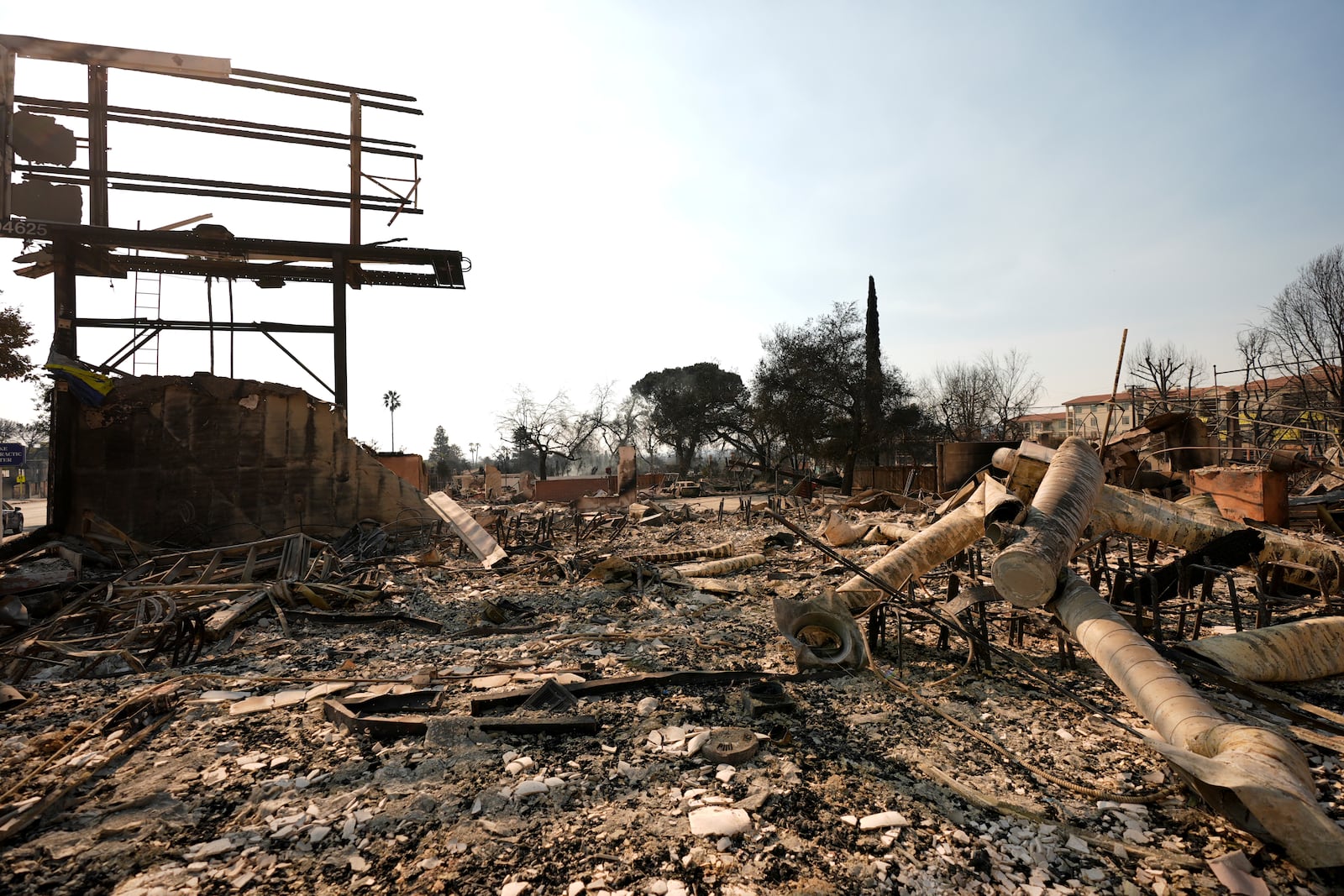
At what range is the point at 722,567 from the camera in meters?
9.06

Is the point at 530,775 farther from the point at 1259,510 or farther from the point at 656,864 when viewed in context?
the point at 1259,510

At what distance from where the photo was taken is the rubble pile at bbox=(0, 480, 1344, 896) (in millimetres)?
2525

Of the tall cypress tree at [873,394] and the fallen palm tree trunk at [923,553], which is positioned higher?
the tall cypress tree at [873,394]

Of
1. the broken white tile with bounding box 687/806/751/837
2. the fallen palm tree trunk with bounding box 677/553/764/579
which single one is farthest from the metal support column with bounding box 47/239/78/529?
the broken white tile with bounding box 687/806/751/837

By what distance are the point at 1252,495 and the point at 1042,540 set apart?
767 cm

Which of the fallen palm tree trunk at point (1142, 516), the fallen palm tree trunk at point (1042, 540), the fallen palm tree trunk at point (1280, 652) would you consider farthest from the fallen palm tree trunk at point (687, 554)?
the fallen palm tree trunk at point (1280, 652)

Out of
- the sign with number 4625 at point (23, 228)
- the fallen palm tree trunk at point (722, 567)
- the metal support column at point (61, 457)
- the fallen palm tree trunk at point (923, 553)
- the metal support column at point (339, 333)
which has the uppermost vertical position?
the sign with number 4625 at point (23, 228)

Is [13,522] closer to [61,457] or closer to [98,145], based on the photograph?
[61,457]

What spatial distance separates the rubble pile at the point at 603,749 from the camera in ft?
8.29

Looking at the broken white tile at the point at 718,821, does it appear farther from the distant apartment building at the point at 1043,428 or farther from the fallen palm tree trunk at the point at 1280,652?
the distant apartment building at the point at 1043,428

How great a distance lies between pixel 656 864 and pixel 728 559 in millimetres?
6885

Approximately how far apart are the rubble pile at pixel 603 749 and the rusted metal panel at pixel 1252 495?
336cm

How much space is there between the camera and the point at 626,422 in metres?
48.9

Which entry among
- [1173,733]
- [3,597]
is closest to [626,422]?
[3,597]
